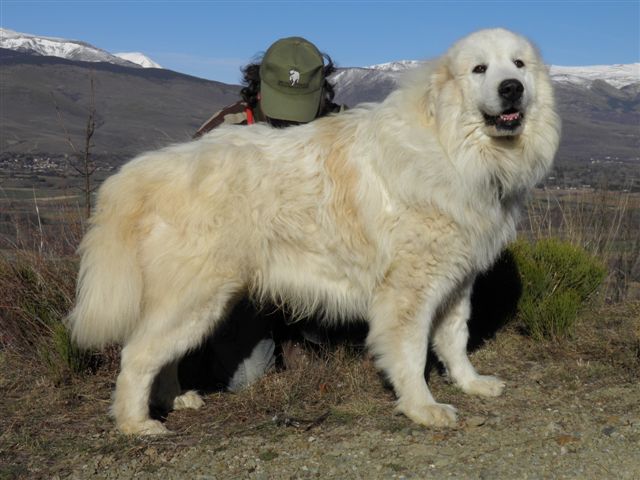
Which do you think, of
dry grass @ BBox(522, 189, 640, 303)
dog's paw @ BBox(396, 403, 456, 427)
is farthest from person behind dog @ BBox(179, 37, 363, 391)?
dry grass @ BBox(522, 189, 640, 303)

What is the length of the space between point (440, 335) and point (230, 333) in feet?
4.55

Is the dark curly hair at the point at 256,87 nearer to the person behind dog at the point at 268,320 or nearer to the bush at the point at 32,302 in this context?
the person behind dog at the point at 268,320

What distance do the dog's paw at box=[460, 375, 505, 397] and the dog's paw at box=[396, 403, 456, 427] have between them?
1.40 feet

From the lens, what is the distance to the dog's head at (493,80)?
11.8 ft

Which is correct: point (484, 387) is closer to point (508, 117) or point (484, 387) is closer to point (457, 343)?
point (457, 343)

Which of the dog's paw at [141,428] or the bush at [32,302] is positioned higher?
the bush at [32,302]

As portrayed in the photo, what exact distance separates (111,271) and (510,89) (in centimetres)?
220

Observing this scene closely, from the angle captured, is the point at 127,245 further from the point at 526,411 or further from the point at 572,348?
the point at 572,348

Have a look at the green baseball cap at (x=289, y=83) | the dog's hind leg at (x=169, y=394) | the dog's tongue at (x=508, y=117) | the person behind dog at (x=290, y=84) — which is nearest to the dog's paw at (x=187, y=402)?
the dog's hind leg at (x=169, y=394)

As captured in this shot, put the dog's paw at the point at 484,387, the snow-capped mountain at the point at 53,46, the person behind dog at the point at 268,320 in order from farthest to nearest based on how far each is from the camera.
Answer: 1. the snow-capped mountain at the point at 53,46
2. the person behind dog at the point at 268,320
3. the dog's paw at the point at 484,387

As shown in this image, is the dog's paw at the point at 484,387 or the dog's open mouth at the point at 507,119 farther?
the dog's paw at the point at 484,387

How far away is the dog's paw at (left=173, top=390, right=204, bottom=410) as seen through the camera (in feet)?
14.0

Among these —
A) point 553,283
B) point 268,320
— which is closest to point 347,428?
point 268,320

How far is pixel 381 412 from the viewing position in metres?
3.99
